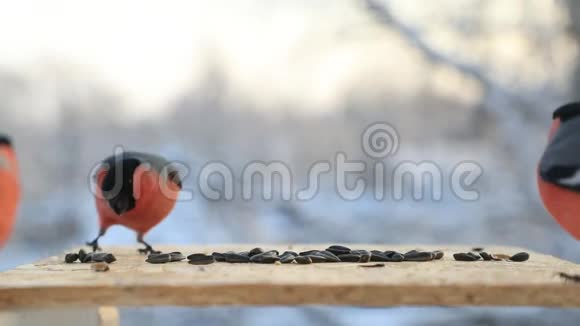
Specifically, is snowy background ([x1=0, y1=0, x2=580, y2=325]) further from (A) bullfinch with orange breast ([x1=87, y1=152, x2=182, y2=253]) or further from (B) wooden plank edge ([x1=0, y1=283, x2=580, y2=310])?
(B) wooden plank edge ([x1=0, y1=283, x2=580, y2=310])

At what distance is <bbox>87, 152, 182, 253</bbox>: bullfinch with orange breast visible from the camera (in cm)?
Result: 133

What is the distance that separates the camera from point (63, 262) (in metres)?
1.21

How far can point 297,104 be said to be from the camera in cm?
189

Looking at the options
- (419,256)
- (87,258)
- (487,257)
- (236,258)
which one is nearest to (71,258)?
(87,258)

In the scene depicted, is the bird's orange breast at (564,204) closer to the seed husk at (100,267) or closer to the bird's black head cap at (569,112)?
the bird's black head cap at (569,112)

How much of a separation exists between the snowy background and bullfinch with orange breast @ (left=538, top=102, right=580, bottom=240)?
79 centimetres

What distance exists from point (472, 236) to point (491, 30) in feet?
1.94

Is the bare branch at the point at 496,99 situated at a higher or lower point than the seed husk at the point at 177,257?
higher

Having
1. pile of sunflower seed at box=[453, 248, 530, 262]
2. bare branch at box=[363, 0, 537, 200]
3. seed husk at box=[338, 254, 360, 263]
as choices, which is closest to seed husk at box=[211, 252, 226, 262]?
seed husk at box=[338, 254, 360, 263]

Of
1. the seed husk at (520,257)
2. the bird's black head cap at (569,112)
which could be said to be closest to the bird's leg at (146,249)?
the seed husk at (520,257)

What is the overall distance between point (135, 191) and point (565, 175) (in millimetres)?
790

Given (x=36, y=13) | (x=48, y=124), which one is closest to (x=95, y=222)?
(x=48, y=124)

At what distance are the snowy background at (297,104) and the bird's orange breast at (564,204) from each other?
0.82m

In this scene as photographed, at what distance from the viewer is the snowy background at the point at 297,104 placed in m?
1.85
